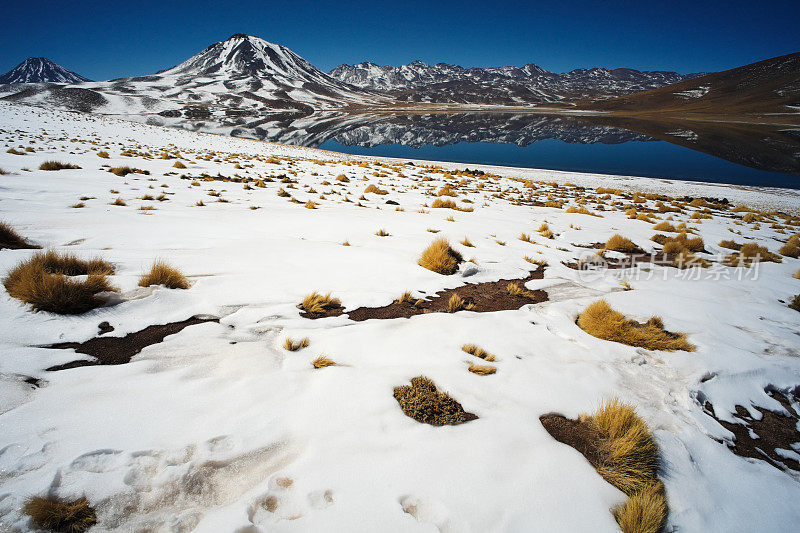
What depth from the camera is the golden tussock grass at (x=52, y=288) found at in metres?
3.32

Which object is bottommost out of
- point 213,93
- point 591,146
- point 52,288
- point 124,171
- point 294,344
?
point 294,344

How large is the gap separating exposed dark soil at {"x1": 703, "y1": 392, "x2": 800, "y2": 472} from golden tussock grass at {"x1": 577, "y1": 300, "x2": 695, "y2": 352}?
1.03 m

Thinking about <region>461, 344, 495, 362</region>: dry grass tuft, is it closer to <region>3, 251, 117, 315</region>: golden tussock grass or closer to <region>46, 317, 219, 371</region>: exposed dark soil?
<region>46, 317, 219, 371</region>: exposed dark soil

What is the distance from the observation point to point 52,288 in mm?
3355

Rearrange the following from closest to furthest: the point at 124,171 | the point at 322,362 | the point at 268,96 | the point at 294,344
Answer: the point at 322,362 < the point at 294,344 < the point at 124,171 < the point at 268,96

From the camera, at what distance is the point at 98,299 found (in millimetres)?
3680

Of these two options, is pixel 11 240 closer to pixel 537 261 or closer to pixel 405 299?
pixel 405 299

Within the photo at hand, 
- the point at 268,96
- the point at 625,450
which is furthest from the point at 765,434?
the point at 268,96

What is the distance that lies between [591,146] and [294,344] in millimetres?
54127

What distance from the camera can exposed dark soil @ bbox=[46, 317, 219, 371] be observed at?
9.72 ft

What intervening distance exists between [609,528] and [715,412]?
92.7 inches

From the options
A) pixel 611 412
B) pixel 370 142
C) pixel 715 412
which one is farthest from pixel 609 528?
pixel 370 142

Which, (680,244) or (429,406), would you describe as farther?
(680,244)

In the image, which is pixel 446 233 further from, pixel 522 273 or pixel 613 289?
pixel 613 289
